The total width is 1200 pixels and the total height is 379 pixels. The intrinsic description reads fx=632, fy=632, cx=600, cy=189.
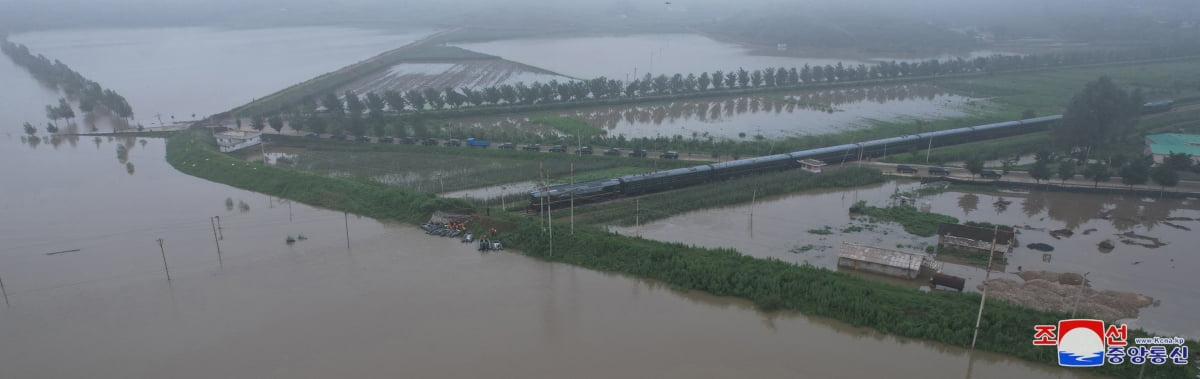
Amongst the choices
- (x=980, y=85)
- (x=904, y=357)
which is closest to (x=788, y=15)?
(x=980, y=85)

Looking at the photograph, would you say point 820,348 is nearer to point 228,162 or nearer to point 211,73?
point 228,162

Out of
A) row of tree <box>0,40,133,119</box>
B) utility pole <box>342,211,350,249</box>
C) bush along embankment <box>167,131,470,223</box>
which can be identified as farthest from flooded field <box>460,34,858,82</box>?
utility pole <box>342,211,350,249</box>

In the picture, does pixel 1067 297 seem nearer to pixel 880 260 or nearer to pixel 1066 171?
pixel 880 260

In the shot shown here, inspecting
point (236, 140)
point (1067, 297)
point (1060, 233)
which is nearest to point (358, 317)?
point (1067, 297)

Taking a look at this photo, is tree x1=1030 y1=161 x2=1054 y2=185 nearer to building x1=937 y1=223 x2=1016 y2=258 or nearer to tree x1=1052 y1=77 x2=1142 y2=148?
tree x1=1052 y1=77 x2=1142 y2=148

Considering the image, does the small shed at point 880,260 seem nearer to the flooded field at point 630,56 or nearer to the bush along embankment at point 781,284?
the bush along embankment at point 781,284

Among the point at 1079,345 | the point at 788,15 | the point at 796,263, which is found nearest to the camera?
the point at 1079,345

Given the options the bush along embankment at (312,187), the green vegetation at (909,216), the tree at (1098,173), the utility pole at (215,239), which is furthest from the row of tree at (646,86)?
the tree at (1098,173)
